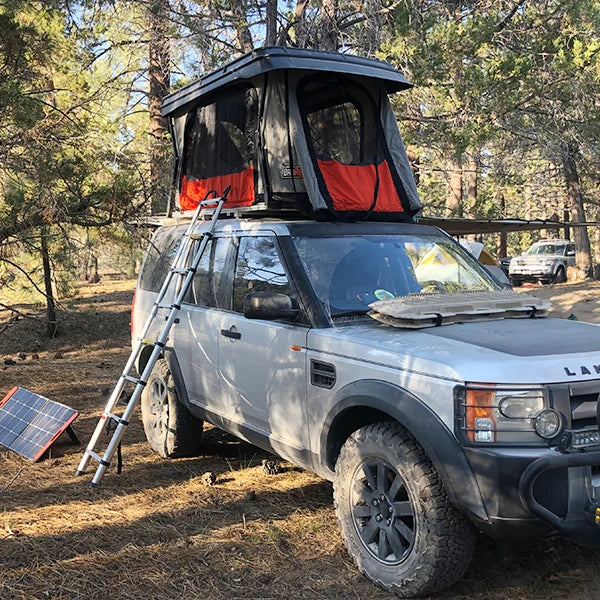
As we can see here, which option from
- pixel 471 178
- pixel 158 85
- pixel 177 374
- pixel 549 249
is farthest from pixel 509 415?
pixel 549 249

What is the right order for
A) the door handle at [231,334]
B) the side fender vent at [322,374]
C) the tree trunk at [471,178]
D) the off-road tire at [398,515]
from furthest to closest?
the tree trunk at [471,178] → the door handle at [231,334] → the side fender vent at [322,374] → the off-road tire at [398,515]

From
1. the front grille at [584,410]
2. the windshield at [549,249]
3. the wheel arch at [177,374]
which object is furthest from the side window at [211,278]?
the windshield at [549,249]

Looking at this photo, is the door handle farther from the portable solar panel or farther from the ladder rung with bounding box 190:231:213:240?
the portable solar panel

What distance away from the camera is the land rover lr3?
2934mm

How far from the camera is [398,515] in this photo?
331 centimetres

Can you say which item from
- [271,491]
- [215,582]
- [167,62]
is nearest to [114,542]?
[215,582]

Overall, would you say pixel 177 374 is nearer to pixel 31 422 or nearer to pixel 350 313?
pixel 31 422

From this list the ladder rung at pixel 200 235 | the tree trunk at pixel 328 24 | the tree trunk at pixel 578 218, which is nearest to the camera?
the ladder rung at pixel 200 235

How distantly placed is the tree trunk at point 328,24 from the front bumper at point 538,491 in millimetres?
10529

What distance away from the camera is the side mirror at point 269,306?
3.86 meters

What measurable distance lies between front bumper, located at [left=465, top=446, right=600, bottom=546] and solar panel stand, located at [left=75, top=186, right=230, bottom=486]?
282 cm

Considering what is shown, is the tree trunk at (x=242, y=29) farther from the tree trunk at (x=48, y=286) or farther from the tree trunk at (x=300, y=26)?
the tree trunk at (x=48, y=286)

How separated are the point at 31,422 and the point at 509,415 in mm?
4695

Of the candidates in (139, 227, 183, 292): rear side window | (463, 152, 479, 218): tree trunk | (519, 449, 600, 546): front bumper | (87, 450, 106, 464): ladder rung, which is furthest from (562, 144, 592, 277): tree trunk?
(519, 449, 600, 546): front bumper
